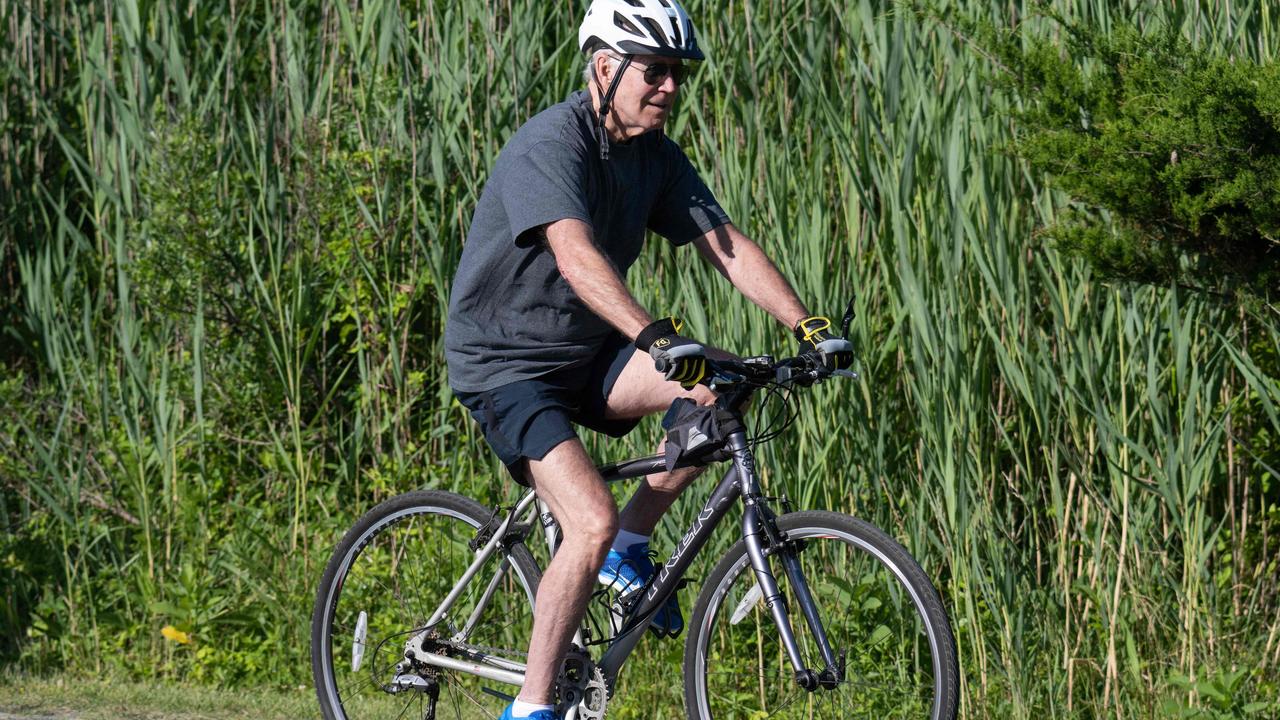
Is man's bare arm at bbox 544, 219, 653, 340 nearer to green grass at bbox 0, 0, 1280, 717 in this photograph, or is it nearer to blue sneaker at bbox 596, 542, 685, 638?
blue sneaker at bbox 596, 542, 685, 638

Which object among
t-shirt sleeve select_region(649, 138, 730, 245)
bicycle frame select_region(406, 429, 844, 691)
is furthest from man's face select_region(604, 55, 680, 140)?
bicycle frame select_region(406, 429, 844, 691)

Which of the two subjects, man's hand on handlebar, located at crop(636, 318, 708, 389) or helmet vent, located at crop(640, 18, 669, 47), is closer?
man's hand on handlebar, located at crop(636, 318, 708, 389)

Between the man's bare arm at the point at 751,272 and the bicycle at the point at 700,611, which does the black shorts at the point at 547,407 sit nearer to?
the bicycle at the point at 700,611

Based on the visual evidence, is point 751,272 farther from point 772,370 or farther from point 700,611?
point 700,611

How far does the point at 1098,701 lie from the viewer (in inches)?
178

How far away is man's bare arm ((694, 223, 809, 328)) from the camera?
389 cm

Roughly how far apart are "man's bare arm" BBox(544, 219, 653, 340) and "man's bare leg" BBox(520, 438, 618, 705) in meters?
0.44

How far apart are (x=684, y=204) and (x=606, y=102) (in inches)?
17.3

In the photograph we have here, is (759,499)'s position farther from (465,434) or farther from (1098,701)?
(465,434)

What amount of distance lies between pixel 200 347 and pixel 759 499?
3.20 m

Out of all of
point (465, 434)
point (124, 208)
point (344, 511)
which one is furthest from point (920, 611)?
point (124, 208)

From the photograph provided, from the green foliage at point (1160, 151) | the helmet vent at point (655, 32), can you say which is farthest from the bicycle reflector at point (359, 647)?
the green foliage at point (1160, 151)


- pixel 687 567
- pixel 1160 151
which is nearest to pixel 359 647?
pixel 687 567

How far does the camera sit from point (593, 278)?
11.3ft
